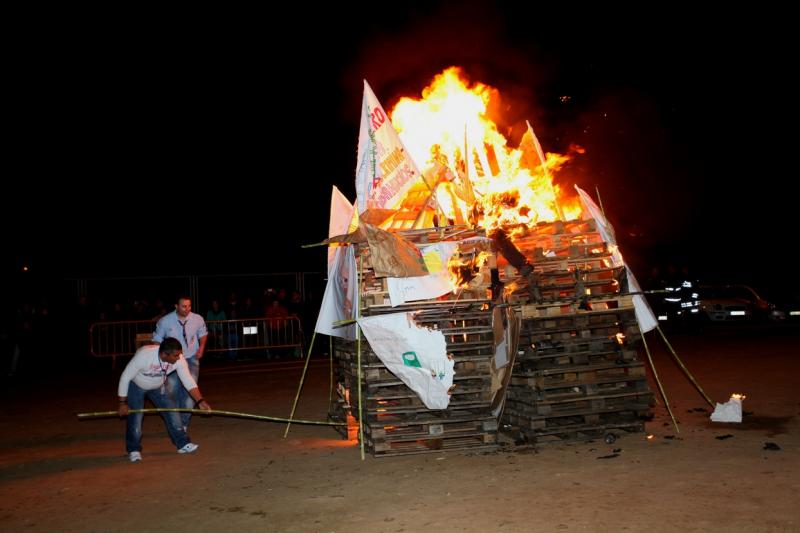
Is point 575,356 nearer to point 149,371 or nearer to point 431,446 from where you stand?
point 431,446

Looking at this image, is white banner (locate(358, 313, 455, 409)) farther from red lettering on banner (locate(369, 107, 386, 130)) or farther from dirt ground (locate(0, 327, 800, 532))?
red lettering on banner (locate(369, 107, 386, 130))

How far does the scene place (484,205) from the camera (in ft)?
31.7

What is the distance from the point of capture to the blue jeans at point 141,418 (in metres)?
8.69

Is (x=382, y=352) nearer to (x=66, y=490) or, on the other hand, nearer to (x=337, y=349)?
(x=337, y=349)

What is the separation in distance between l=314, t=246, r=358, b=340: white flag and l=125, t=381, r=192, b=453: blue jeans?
6.65ft

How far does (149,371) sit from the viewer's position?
8.70m

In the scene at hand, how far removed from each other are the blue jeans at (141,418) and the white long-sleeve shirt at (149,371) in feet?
0.43

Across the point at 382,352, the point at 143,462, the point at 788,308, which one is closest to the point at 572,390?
the point at 382,352

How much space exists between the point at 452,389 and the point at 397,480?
1401 mm

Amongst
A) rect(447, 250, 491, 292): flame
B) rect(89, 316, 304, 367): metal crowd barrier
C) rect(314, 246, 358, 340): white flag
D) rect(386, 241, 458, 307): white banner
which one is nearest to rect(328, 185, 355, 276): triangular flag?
rect(314, 246, 358, 340): white flag

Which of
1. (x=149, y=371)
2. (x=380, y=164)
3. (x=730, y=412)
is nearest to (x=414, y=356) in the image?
(x=380, y=164)

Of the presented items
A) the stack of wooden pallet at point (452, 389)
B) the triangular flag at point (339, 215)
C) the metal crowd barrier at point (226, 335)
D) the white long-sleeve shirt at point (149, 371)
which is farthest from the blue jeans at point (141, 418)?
the metal crowd barrier at point (226, 335)

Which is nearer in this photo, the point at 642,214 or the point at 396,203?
the point at 396,203

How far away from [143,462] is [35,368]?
12824 mm
